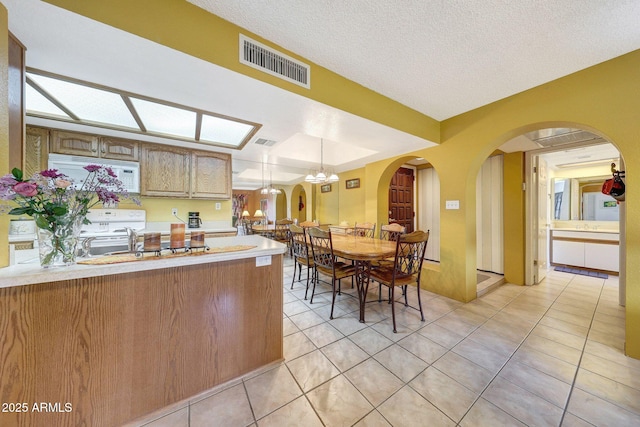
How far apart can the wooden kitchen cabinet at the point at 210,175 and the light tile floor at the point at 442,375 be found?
7.62 feet

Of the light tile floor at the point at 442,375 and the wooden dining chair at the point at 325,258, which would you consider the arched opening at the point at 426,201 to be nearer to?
the wooden dining chair at the point at 325,258

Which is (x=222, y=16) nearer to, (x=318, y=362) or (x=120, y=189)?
(x=120, y=189)

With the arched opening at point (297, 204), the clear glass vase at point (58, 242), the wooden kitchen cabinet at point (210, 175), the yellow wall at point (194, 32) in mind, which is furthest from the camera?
the arched opening at point (297, 204)

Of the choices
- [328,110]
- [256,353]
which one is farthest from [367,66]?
[256,353]

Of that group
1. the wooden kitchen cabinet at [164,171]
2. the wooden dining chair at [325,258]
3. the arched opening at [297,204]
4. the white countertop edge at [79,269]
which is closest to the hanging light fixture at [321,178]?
the wooden dining chair at [325,258]

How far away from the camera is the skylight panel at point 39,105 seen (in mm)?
1781

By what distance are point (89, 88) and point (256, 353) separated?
2.48 meters

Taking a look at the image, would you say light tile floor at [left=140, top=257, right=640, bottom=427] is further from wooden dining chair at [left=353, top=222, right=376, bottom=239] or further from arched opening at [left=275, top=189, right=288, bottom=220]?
arched opening at [left=275, top=189, right=288, bottom=220]

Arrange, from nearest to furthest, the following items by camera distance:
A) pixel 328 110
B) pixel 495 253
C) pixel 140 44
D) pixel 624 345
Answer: pixel 140 44 → pixel 624 345 → pixel 328 110 → pixel 495 253

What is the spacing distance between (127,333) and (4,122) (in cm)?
122

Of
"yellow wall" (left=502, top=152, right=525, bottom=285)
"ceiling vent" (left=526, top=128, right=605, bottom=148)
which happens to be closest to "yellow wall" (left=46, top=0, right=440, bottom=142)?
"ceiling vent" (left=526, top=128, right=605, bottom=148)

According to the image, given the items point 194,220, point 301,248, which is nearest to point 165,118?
point 194,220

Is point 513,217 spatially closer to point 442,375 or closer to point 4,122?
point 442,375

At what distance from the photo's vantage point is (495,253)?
Result: 3.59 m
